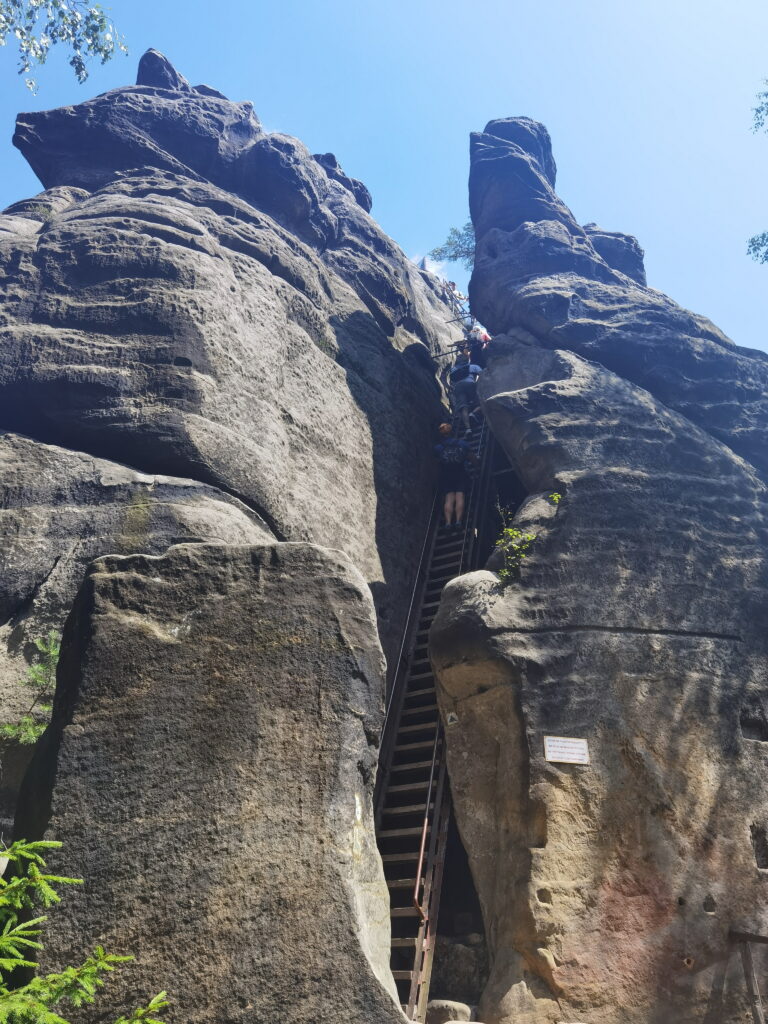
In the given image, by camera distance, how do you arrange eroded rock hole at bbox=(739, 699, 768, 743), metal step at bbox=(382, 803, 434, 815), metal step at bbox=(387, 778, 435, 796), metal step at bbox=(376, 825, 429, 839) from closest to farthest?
eroded rock hole at bbox=(739, 699, 768, 743) < metal step at bbox=(376, 825, 429, 839) < metal step at bbox=(382, 803, 434, 815) < metal step at bbox=(387, 778, 435, 796)

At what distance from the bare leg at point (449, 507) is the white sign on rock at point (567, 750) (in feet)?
15.8

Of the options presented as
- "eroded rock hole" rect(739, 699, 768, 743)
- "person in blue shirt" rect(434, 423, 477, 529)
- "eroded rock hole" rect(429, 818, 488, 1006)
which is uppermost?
"person in blue shirt" rect(434, 423, 477, 529)

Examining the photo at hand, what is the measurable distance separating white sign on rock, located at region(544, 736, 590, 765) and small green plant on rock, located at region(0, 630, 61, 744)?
398 cm

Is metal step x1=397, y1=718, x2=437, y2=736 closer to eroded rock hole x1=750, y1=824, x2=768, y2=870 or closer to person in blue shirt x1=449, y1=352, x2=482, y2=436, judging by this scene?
eroded rock hole x1=750, y1=824, x2=768, y2=870

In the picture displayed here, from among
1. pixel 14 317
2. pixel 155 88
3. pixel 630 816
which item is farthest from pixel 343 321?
pixel 630 816

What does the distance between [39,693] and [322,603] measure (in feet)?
8.19

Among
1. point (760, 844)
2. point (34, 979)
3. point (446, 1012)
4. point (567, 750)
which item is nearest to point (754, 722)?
point (760, 844)

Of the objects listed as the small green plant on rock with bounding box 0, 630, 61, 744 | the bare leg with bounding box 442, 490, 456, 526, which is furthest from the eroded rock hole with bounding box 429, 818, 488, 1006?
the bare leg with bounding box 442, 490, 456, 526

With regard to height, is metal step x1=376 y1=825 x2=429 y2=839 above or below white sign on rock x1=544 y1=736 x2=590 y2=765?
below

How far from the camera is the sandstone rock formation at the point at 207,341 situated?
7.69 metres

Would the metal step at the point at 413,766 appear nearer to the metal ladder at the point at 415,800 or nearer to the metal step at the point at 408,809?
the metal ladder at the point at 415,800

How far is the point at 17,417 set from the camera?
7.79 m

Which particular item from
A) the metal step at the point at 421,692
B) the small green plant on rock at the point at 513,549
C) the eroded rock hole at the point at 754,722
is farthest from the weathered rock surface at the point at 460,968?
the small green plant on rock at the point at 513,549

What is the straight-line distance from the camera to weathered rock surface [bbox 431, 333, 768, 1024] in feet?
19.4
